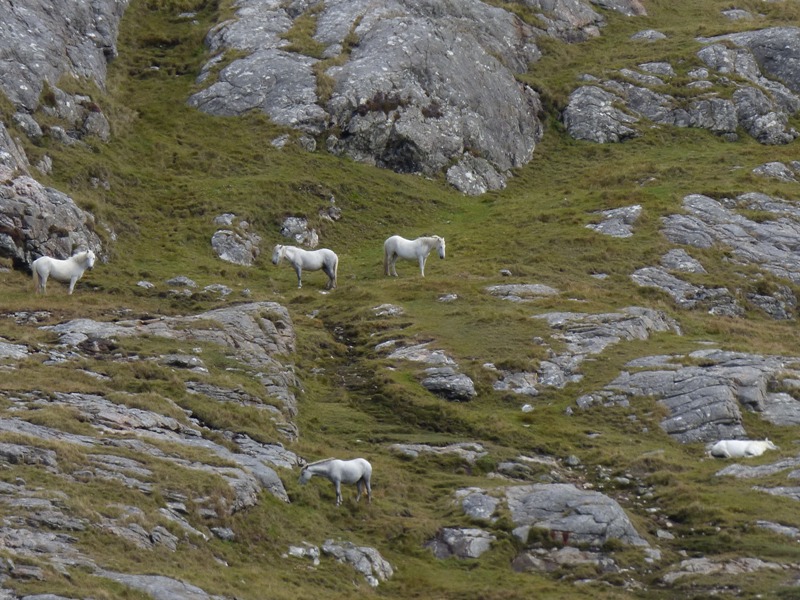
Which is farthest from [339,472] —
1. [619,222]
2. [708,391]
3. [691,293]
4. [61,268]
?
[619,222]

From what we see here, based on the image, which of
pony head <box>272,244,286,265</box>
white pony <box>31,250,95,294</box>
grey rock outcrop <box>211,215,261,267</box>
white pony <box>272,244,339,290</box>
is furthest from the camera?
grey rock outcrop <box>211,215,261,267</box>

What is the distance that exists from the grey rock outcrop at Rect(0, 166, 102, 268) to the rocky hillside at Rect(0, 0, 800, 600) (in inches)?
4.2

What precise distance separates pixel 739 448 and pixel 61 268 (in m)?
23.7

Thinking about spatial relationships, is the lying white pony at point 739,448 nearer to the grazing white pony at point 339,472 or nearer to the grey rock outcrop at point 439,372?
the grey rock outcrop at point 439,372

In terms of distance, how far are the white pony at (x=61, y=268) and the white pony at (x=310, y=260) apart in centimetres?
934

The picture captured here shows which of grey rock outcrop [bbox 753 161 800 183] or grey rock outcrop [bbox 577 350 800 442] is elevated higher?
grey rock outcrop [bbox 753 161 800 183]

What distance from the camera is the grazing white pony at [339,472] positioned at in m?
26.1

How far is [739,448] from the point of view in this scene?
102 feet

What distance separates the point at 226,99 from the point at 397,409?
35457mm

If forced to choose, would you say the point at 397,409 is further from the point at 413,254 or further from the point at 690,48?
the point at 690,48

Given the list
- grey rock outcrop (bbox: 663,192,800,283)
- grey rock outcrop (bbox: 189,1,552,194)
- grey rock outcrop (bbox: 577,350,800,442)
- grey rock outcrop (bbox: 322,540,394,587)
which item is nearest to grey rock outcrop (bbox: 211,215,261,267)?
grey rock outcrop (bbox: 189,1,552,194)

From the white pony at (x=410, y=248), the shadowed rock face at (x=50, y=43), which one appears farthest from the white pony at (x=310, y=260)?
the shadowed rock face at (x=50, y=43)

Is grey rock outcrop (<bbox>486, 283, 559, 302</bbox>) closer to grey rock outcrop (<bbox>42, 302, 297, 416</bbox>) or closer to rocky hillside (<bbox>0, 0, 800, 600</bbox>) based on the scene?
rocky hillside (<bbox>0, 0, 800, 600</bbox>)

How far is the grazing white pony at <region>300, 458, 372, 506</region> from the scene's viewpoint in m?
26.1
